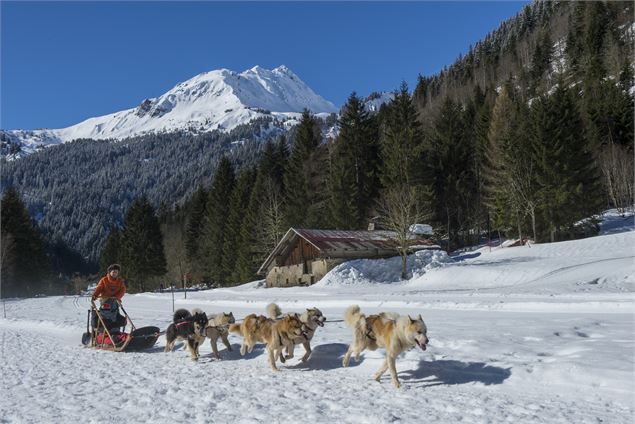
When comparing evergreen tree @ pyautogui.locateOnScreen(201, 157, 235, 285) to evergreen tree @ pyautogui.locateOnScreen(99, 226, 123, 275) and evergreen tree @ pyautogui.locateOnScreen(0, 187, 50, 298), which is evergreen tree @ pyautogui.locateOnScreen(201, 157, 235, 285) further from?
evergreen tree @ pyautogui.locateOnScreen(0, 187, 50, 298)

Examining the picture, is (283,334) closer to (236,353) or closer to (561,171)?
(236,353)

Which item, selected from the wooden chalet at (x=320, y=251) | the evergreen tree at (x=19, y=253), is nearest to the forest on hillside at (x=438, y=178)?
the wooden chalet at (x=320, y=251)

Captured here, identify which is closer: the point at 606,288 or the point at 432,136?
the point at 606,288

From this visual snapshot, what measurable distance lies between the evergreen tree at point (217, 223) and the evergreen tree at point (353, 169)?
19.5 metres

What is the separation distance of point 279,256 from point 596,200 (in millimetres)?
26931

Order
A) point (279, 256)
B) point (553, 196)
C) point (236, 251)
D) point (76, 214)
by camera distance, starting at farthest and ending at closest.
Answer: point (76, 214), point (236, 251), point (279, 256), point (553, 196)

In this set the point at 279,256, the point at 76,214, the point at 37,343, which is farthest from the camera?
Result: the point at 76,214

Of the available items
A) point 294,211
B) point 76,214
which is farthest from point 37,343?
point 76,214

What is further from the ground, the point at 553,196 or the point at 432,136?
the point at 432,136

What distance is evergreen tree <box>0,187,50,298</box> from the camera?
55.8 m

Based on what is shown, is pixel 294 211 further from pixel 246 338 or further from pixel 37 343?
pixel 246 338

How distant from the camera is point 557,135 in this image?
3756 centimetres

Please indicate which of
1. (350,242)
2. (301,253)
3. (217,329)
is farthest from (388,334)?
(301,253)

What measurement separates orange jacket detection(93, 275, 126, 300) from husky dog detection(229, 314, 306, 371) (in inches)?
180
